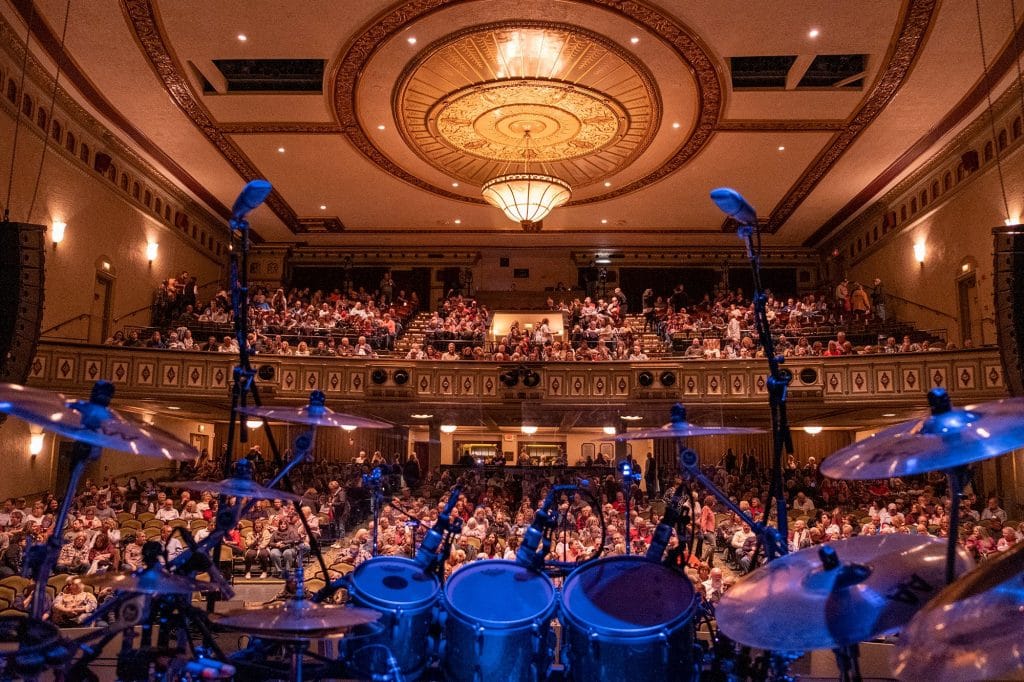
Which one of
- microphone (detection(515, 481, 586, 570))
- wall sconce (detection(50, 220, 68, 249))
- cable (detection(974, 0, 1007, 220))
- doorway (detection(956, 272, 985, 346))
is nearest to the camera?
microphone (detection(515, 481, 586, 570))

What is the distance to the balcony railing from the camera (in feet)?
39.9

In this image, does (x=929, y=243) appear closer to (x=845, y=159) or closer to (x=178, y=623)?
(x=845, y=159)

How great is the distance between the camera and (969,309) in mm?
13812

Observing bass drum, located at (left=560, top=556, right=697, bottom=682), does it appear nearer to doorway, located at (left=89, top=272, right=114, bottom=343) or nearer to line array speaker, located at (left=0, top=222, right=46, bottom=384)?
line array speaker, located at (left=0, top=222, right=46, bottom=384)

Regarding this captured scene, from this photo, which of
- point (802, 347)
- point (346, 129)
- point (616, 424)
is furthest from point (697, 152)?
point (346, 129)

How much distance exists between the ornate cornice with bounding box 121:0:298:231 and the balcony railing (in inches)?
162

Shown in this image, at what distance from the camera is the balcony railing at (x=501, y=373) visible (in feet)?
39.9

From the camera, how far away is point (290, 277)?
824 inches

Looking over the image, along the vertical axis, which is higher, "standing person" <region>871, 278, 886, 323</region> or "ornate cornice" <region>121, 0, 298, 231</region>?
"ornate cornice" <region>121, 0, 298, 231</region>

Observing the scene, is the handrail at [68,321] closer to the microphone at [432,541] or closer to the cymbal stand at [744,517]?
the microphone at [432,541]

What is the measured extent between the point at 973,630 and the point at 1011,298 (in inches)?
267

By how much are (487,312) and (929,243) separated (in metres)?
10.2

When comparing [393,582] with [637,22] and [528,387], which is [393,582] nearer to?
[637,22]

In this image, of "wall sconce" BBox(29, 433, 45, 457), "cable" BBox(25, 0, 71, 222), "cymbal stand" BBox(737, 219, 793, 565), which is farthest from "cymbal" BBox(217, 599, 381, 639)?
"wall sconce" BBox(29, 433, 45, 457)
